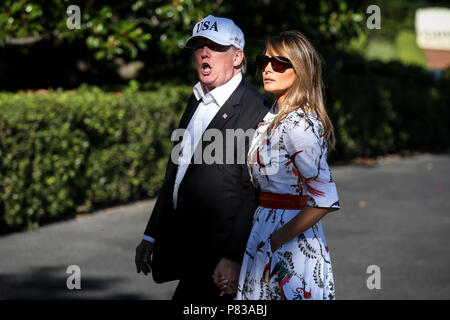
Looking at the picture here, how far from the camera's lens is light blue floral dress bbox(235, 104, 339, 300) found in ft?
10.8

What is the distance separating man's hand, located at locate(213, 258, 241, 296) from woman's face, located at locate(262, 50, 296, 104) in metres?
0.85

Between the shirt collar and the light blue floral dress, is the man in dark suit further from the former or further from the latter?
the light blue floral dress

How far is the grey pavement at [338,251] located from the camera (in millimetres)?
6824

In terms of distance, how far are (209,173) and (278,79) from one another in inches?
29.3

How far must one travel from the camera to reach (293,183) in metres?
3.37

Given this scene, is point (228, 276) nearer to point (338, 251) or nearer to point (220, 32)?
point (220, 32)

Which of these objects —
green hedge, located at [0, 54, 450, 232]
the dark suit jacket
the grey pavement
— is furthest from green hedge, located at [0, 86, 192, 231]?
the dark suit jacket

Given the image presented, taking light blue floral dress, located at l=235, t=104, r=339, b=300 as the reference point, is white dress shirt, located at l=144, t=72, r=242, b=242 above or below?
above

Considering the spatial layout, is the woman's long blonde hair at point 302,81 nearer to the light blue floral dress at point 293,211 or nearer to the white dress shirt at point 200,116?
the light blue floral dress at point 293,211

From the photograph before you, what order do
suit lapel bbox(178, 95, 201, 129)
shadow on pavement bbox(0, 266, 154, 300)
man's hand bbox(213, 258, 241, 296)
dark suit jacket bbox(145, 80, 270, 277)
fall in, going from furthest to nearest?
shadow on pavement bbox(0, 266, 154, 300) → suit lapel bbox(178, 95, 201, 129) → dark suit jacket bbox(145, 80, 270, 277) → man's hand bbox(213, 258, 241, 296)

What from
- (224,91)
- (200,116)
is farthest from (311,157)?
(200,116)

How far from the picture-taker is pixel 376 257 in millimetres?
8086

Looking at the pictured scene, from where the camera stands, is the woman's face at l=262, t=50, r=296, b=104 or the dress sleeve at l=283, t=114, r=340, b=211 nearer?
the dress sleeve at l=283, t=114, r=340, b=211

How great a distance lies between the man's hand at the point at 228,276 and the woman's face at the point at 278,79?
0.85 metres
